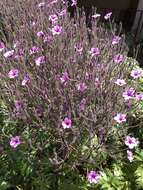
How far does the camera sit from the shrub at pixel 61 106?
3.03 m

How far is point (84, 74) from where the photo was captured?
3.15 meters

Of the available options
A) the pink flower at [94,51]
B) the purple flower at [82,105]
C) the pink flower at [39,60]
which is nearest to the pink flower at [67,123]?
the purple flower at [82,105]

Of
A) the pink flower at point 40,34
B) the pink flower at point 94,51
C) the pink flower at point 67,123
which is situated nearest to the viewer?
the pink flower at point 67,123

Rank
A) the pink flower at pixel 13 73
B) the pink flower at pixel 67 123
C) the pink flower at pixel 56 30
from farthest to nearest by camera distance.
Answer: the pink flower at pixel 56 30
the pink flower at pixel 13 73
the pink flower at pixel 67 123

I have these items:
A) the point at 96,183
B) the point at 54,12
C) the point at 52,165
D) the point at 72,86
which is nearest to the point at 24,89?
the point at 72,86

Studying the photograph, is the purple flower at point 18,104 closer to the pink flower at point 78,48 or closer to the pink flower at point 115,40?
the pink flower at point 78,48

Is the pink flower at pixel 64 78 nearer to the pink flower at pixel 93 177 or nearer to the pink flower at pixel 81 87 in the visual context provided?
the pink flower at pixel 81 87

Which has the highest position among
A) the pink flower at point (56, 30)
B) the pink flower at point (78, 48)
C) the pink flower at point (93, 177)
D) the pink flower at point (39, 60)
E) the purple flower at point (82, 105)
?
the pink flower at point (56, 30)

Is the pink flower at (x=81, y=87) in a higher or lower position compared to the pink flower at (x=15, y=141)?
higher

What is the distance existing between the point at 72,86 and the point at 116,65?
434 millimetres

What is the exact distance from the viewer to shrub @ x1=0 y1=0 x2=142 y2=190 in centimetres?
303

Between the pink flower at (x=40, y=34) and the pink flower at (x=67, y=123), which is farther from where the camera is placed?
the pink flower at (x=40, y=34)

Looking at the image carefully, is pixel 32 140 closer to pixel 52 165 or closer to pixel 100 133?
pixel 52 165

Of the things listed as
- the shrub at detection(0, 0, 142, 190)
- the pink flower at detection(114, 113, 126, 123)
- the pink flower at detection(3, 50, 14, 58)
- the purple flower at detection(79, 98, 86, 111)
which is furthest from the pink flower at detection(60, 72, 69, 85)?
the pink flower at detection(3, 50, 14, 58)
